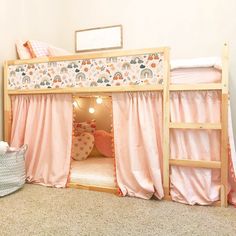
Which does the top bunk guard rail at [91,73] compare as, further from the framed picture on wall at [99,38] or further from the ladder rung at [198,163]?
the framed picture on wall at [99,38]

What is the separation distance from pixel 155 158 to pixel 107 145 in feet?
3.62

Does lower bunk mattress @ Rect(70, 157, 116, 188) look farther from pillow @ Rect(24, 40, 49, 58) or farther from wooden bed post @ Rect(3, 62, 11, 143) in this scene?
pillow @ Rect(24, 40, 49, 58)

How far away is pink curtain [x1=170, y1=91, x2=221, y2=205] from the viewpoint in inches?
77.5

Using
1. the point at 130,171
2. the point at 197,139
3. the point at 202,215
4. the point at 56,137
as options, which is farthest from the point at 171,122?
the point at 56,137

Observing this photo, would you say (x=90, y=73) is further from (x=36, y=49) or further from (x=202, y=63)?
(x=202, y=63)

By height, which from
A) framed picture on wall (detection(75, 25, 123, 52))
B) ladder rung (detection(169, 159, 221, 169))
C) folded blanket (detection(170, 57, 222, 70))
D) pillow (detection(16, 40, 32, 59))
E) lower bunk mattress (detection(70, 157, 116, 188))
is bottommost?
lower bunk mattress (detection(70, 157, 116, 188))

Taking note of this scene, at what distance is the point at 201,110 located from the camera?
1994 mm

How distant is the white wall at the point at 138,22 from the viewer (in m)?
2.74

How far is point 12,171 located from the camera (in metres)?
2.19

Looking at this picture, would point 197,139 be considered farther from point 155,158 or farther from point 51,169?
point 51,169

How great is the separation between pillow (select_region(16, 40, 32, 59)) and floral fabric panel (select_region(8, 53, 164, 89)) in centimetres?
19

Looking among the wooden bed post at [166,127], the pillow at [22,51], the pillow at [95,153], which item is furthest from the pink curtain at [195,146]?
the pillow at [22,51]

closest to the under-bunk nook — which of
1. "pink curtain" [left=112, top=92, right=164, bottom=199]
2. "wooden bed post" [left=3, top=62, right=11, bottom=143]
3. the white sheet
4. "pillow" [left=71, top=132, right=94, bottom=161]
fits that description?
"pillow" [left=71, top=132, right=94, bottom=161]

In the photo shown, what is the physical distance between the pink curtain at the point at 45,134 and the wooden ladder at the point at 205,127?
3.03 ft
